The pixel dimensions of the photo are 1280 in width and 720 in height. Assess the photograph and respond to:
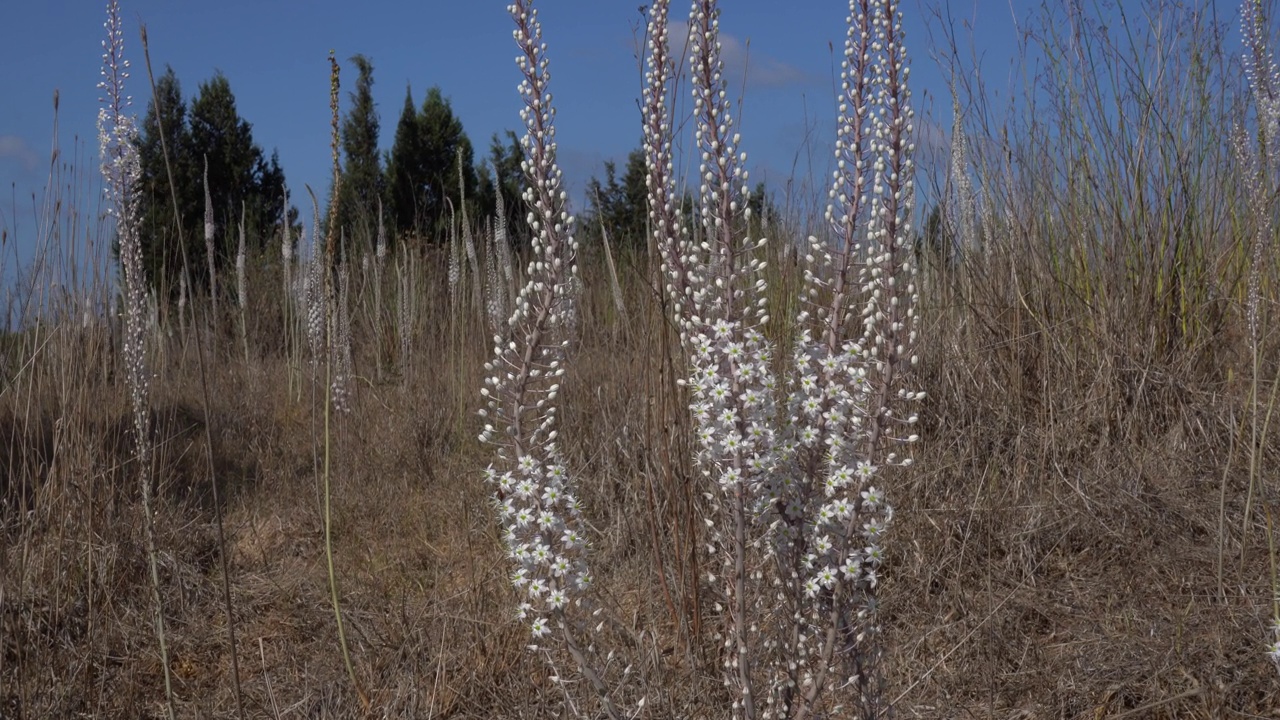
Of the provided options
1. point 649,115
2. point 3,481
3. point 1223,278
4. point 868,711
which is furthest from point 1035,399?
point 3,481

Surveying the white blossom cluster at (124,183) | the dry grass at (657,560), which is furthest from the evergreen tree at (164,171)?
the white blossom cluster at (124,183)

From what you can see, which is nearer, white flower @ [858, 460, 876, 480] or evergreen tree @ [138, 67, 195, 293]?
white flower @ [858, 460, 876, 480]

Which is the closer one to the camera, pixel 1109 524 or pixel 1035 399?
pixel 1109 524

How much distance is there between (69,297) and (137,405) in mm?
1823

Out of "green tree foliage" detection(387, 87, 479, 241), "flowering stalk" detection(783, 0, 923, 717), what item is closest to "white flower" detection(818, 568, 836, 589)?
"flowering stalk" detection(783, 0, 923, 717)

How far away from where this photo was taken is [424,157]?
1583cm

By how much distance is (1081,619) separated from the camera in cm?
353

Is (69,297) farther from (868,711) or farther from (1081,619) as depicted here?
(1081,619)

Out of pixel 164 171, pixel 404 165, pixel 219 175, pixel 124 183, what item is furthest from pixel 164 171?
pixel 124 183

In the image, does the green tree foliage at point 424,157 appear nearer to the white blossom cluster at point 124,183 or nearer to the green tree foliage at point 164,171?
the green tree foliage at point 164,171

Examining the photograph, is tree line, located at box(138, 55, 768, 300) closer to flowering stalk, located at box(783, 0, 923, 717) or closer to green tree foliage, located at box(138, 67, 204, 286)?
green tree foliage, located at box(138, 67, 204, 286)

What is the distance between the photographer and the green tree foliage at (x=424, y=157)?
50.8 feet

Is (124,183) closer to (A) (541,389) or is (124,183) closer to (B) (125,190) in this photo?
(B) (125,190)

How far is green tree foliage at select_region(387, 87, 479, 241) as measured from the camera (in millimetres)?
15469
